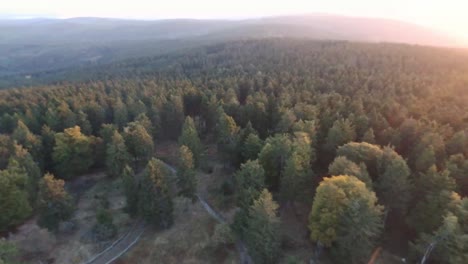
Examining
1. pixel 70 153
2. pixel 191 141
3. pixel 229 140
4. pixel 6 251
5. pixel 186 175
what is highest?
pixel 229 140

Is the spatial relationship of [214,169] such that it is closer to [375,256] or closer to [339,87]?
[375,256]

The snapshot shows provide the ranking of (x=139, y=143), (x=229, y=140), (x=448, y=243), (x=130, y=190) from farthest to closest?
(x=139, y=143) → (x=229, y=140) → (x=130, y=190) → (x=448, y=243)

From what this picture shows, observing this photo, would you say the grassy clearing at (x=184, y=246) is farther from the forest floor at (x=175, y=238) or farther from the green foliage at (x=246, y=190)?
the green foliage at (x=246, y=190)

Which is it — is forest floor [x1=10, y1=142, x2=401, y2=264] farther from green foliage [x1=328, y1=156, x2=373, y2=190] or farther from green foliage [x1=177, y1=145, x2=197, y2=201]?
green foliage [x1=328, y1=156, x2=373, y2=190]

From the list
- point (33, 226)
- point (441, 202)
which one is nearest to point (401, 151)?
point (441, 202)

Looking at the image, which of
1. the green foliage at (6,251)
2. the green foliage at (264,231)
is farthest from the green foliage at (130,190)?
the green foliage at (264,231)

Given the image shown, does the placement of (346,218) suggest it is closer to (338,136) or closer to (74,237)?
(338,136)

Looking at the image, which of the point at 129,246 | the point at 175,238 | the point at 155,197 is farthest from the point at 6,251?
the point at 175,238
